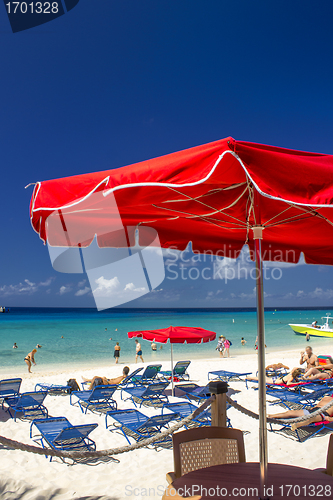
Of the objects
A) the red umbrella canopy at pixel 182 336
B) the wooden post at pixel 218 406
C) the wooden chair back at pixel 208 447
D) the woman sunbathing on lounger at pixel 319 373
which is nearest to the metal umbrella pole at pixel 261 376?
the wooden chair back at pixel 208 447

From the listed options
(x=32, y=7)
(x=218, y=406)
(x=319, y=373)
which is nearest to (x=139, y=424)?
(x=218, y=406)

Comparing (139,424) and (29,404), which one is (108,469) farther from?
(29,404)

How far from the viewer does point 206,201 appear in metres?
2.47

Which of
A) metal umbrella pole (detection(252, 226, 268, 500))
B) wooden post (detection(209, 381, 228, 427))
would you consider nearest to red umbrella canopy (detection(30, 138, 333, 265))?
metal umbrella pole (detection(252, 226, 268, 500))

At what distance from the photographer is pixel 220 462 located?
7.02ft

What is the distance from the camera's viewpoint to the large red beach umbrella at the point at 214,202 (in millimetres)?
1438

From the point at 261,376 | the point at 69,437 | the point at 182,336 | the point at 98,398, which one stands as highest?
the point at 261,376

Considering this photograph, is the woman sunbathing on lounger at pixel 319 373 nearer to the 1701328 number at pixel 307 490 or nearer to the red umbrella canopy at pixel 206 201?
the red umbrella canopy at pixel 206 201

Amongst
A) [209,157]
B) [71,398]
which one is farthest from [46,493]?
[71,398]

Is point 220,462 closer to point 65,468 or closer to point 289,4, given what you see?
point 65,468

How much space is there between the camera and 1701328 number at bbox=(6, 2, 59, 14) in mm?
4645

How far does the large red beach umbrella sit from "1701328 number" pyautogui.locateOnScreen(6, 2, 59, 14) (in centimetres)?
385

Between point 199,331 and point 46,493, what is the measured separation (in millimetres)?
5175

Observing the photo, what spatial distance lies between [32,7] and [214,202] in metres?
4.45
